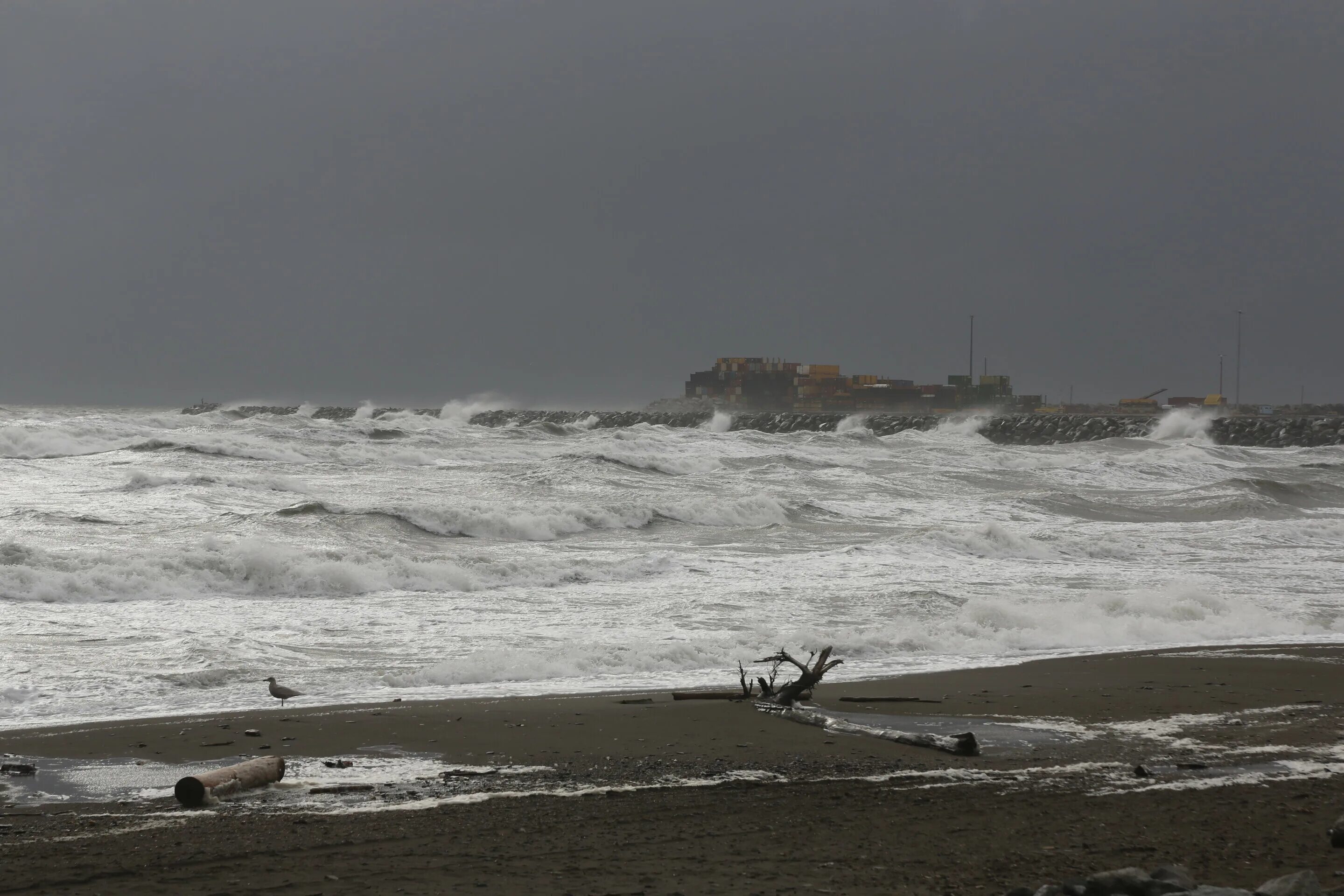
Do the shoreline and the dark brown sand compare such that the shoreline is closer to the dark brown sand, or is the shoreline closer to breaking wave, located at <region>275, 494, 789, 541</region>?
the dark brown sand

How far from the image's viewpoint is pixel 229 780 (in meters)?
4.89

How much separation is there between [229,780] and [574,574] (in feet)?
29.1

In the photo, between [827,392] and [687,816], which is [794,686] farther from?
[827,392]

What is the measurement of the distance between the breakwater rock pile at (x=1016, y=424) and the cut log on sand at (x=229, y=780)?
4700 cm

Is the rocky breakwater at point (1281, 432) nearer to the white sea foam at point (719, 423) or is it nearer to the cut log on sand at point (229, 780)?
the white sea foam at point (719, 423)

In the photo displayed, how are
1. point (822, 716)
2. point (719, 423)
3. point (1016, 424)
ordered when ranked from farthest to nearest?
1. point (719, 423)
2. point (1016, 424)
3. point (822, 716)

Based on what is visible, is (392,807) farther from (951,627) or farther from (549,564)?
(549,564)

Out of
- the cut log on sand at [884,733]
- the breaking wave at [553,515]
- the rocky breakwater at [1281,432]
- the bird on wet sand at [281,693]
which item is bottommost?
the bird on wet sand at [281,693]

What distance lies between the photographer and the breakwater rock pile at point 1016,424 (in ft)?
180

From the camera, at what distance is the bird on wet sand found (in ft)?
23.5

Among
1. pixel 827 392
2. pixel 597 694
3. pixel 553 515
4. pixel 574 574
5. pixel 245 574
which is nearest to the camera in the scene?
pixel 597 694

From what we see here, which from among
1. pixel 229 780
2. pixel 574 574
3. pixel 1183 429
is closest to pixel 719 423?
pixel 1183 429

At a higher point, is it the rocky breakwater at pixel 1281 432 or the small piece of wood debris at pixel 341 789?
the rocky breakwater at pixel 1281 432

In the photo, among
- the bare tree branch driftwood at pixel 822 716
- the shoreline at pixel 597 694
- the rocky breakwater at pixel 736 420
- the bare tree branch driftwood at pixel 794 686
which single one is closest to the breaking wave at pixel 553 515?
the shoreline at pixel 597 694
